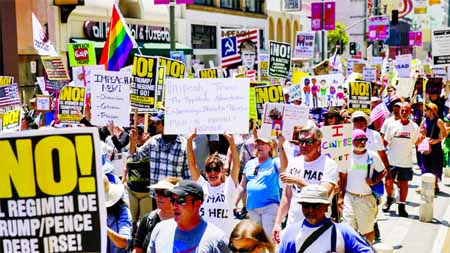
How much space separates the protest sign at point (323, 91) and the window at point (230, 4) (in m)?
29.4

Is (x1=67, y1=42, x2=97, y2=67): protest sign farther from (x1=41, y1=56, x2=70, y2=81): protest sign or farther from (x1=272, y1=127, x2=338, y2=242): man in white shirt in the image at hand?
(x1=272, y1=127, x2=338, y2=242): man in white shirt

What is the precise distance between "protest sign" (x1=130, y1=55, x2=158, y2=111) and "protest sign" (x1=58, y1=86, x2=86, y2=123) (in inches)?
76.9

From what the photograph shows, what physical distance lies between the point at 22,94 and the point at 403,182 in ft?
48.7

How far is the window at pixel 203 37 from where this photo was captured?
126 feet

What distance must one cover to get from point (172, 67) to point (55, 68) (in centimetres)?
531

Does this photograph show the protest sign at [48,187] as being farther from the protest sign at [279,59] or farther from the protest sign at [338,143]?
the protest sign at [279,59]

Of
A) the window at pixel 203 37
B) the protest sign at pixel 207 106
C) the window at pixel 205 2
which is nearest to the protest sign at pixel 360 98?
the protest sign at pixel 207 106

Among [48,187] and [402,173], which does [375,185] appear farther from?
[48,187]

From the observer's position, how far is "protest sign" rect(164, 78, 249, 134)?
7348mm

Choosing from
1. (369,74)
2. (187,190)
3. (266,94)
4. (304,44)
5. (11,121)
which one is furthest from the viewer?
(304,44)

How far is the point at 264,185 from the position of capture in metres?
7.68

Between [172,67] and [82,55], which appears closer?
[172,67]

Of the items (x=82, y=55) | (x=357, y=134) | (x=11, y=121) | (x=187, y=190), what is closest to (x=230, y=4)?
(x=82, y=55)

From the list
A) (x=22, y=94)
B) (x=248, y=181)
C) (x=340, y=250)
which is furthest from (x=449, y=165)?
(x=22, y=94)
